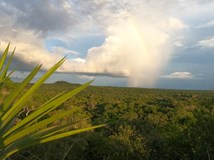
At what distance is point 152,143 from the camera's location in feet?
51.2

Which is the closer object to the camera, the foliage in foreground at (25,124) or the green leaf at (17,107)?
the foliage in foreground at (25,124)

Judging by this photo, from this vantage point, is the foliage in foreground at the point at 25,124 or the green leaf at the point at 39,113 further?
the green leaf at the point at 39,113

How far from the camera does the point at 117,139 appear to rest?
16.9 metres

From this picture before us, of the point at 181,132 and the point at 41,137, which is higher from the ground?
the point at 41,137

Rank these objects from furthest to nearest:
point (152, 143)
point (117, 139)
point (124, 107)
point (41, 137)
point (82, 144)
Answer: point (124, 107), point (82, 144), point (117, 139), point (152, 143), point (41, 137)

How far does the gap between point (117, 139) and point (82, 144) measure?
8.80 feet

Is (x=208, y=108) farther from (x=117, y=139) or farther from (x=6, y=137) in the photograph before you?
(x=6, y=137)

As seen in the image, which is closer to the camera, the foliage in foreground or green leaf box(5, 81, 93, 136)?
the foliage in foreground

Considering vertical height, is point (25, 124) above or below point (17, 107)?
below

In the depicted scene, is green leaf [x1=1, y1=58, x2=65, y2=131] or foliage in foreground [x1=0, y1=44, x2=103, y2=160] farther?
green leaf [x1=1, y1=58, x2=65, y2=131]

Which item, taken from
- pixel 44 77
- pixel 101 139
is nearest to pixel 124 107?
pixel 101 139

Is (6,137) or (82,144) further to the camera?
(82,144)

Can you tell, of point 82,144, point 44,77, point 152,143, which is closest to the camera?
point 44,77

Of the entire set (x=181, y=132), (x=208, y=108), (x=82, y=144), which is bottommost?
(x=82, y=144)
